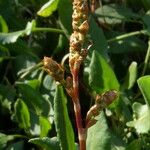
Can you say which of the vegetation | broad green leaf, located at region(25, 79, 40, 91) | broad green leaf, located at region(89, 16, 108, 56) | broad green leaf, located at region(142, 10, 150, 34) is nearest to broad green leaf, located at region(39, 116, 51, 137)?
the vegetation

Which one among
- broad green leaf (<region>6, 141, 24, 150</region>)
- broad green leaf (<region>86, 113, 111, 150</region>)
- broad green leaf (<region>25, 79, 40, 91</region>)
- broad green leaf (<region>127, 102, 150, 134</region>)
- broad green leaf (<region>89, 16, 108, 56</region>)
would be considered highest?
broad green leaf (<region>89, 16, 108, 56</region>)

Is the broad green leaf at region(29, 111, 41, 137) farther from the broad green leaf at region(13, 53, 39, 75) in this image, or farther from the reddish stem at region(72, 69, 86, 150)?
the reddish stem at region(72, 69, 86, 150)

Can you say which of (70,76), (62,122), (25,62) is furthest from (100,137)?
(25,62)

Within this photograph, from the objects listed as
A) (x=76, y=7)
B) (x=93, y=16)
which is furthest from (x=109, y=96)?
(x=93, y=16)

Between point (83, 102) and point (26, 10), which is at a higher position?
point (26, 10)

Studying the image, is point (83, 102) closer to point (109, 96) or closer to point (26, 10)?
point (26, 10)

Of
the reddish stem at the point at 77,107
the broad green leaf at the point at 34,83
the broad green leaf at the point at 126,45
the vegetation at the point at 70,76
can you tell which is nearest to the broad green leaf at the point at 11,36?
the vegetation at the point at 70,76
